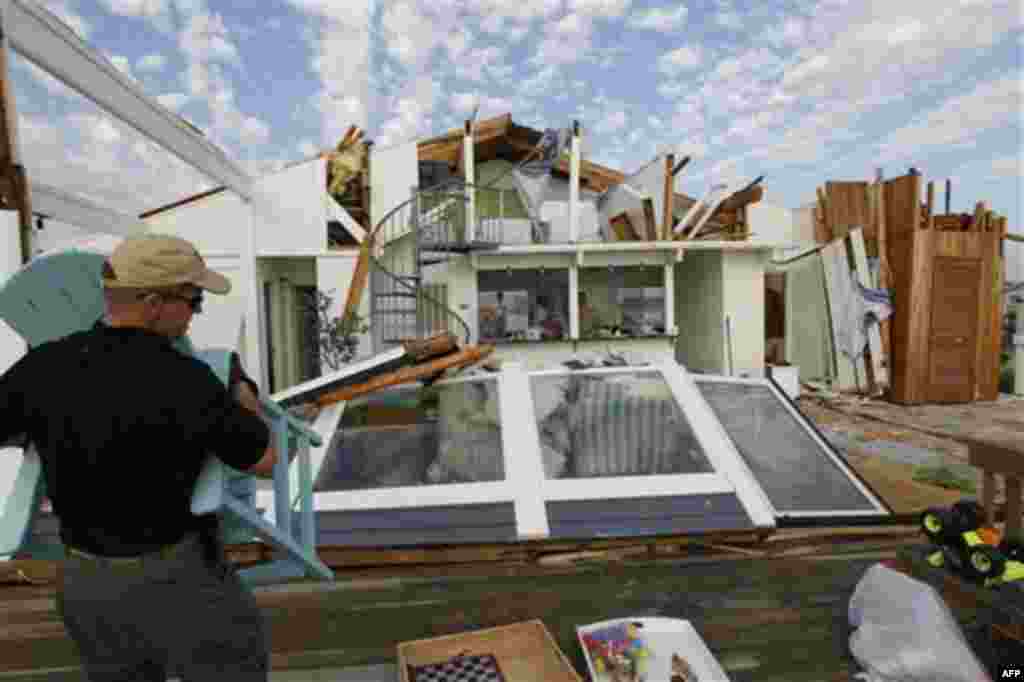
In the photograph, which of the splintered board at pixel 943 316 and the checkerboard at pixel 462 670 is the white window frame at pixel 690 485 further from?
the splintered board at pixel 943 316

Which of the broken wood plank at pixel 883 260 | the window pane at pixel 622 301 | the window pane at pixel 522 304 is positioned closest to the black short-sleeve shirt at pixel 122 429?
the window pane at pixel 522 304

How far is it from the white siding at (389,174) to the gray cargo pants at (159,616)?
322 inches

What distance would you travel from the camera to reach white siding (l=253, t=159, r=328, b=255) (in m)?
8.01

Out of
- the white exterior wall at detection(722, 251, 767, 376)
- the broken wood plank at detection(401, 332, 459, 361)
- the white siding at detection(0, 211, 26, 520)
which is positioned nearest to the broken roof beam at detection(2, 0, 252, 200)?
the white siding at detection(0, 211, 26, 520)

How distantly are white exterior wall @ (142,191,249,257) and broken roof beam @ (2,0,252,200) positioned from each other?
2.68 meters

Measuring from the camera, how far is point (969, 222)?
29.7ft

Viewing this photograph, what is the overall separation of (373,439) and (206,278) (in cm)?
240

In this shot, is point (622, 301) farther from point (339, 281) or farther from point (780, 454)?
point (780, 454)

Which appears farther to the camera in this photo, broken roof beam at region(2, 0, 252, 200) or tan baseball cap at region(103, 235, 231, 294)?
broken roof beam at region(2, 0, 252, 200)

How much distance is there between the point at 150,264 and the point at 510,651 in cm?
181

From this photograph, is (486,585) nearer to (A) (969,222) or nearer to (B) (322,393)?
(B) (322,393)

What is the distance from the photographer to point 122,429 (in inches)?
42.1

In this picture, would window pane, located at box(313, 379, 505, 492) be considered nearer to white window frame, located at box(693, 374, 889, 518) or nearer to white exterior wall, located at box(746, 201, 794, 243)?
white window frame, located at box(693, 374, 889, 518)

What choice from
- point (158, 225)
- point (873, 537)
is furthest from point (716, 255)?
point (158, 225)
